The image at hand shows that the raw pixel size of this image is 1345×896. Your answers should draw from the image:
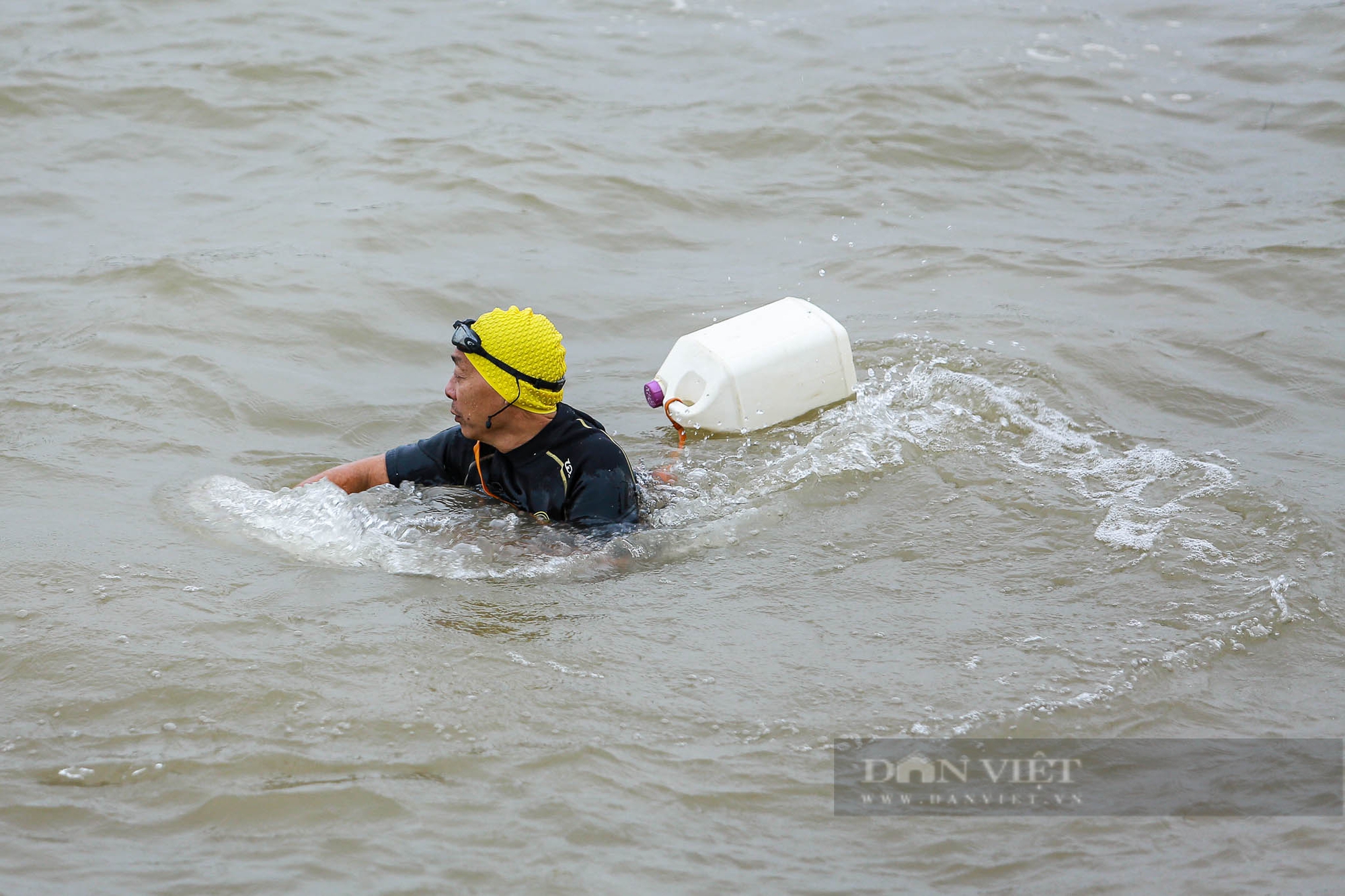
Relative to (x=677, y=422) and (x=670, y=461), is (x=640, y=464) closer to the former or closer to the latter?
(x=670, y=461)

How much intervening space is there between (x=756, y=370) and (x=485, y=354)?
56.3 inches

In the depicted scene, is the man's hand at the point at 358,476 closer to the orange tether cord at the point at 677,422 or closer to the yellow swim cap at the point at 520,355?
the yellow swim cap at the point at 520,355

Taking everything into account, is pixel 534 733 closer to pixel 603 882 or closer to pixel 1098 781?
pixel 603 882

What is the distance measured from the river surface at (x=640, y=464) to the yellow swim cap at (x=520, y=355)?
22.8 inches

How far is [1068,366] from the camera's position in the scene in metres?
7.03

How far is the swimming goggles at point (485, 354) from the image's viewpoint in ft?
15.7

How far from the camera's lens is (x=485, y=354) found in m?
4.80

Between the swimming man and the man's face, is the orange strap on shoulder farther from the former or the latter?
the man's face

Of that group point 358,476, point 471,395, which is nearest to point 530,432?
point 471,395

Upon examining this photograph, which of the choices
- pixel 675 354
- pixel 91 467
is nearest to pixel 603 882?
pixel 675 354

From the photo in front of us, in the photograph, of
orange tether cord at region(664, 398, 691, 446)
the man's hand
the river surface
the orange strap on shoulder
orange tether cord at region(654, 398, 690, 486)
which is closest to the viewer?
the river surface

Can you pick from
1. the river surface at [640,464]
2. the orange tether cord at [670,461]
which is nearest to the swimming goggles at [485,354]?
the river surface at [640,464]

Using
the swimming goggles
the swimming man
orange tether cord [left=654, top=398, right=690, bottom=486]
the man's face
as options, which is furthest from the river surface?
the swimming goggles

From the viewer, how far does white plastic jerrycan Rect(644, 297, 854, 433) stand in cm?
566
